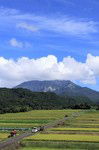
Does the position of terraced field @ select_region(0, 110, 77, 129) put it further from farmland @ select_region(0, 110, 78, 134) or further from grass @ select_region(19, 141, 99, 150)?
grass @ select_region(19, 141, 99, 150)

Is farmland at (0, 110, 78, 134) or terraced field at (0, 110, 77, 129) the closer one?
farmland at (0, 110, 78, 134)

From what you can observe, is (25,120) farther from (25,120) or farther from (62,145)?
(62,145)

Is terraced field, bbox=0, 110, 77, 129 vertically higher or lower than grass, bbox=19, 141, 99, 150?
higher

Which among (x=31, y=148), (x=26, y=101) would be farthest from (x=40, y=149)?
→ (x=26, y=101)

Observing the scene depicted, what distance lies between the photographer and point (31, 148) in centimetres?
3566

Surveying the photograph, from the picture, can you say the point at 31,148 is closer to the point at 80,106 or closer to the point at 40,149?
the point at 40,149

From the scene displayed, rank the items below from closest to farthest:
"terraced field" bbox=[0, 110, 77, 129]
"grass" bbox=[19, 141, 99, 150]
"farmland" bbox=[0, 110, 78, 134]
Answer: "grass" bbox=[19, 141, 99, 150], "farmland" bbox=[0, 110, 78, 134], "terraced field" bbox=[0, 110, 77, 129]

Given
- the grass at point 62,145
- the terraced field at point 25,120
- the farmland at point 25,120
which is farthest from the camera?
the terraced field at point 25,120

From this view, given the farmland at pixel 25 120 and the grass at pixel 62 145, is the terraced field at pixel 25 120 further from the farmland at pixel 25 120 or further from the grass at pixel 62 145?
the grass at pixel 62 145

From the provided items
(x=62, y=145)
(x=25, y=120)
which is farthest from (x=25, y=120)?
(x=62, y=145)

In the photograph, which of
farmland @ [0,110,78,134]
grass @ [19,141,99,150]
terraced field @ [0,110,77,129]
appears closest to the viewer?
grass @ [19,141,99,150]

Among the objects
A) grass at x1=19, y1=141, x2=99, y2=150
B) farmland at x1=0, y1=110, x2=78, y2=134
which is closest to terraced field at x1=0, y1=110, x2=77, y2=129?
farmland at x1=0, y1=110, x2=78, y2=134

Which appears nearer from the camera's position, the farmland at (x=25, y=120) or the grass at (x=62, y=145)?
the grass at (x=62, y=145)

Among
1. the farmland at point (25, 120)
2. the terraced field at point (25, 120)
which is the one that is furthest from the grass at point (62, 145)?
the terraced field at point (25, 120)
